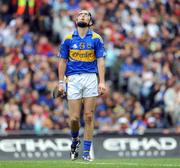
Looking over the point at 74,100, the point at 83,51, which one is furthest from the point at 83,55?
the point at 74,100

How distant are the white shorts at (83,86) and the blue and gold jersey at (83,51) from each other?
3.7 inches

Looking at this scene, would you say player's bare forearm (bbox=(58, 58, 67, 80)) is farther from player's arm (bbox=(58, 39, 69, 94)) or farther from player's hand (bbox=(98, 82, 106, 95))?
player's hand (bbox=(98, 82, 106, 95))

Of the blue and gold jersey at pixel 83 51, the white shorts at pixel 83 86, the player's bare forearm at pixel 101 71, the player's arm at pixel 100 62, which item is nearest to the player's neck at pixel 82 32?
Result: the blue and gold jersey at pixel 83 51

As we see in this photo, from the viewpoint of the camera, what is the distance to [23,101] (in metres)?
24.4

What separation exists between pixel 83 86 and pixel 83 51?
23.6 inches

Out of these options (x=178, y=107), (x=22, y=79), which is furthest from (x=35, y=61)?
(x=178, y=107)

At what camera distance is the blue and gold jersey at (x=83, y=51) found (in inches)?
624

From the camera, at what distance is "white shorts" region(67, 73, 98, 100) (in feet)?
52.2

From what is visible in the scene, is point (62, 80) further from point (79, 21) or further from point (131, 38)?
point (131, 38)

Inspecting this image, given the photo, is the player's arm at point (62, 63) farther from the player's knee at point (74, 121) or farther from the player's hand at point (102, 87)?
the player's hand at point (102, 87)

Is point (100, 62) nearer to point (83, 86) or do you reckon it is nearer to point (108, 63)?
point (83, 86)

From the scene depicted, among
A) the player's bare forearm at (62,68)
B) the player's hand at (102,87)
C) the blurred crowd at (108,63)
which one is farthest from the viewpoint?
the blurred crowd at (108,63)

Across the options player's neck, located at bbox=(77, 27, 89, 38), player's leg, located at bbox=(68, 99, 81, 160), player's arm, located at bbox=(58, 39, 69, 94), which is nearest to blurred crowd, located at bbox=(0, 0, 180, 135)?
player's leg, located at bbox=(68, 99, 81, 160)

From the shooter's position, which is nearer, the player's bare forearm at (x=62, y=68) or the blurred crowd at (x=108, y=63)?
the player's bare forearm at (x=62, y=68)
